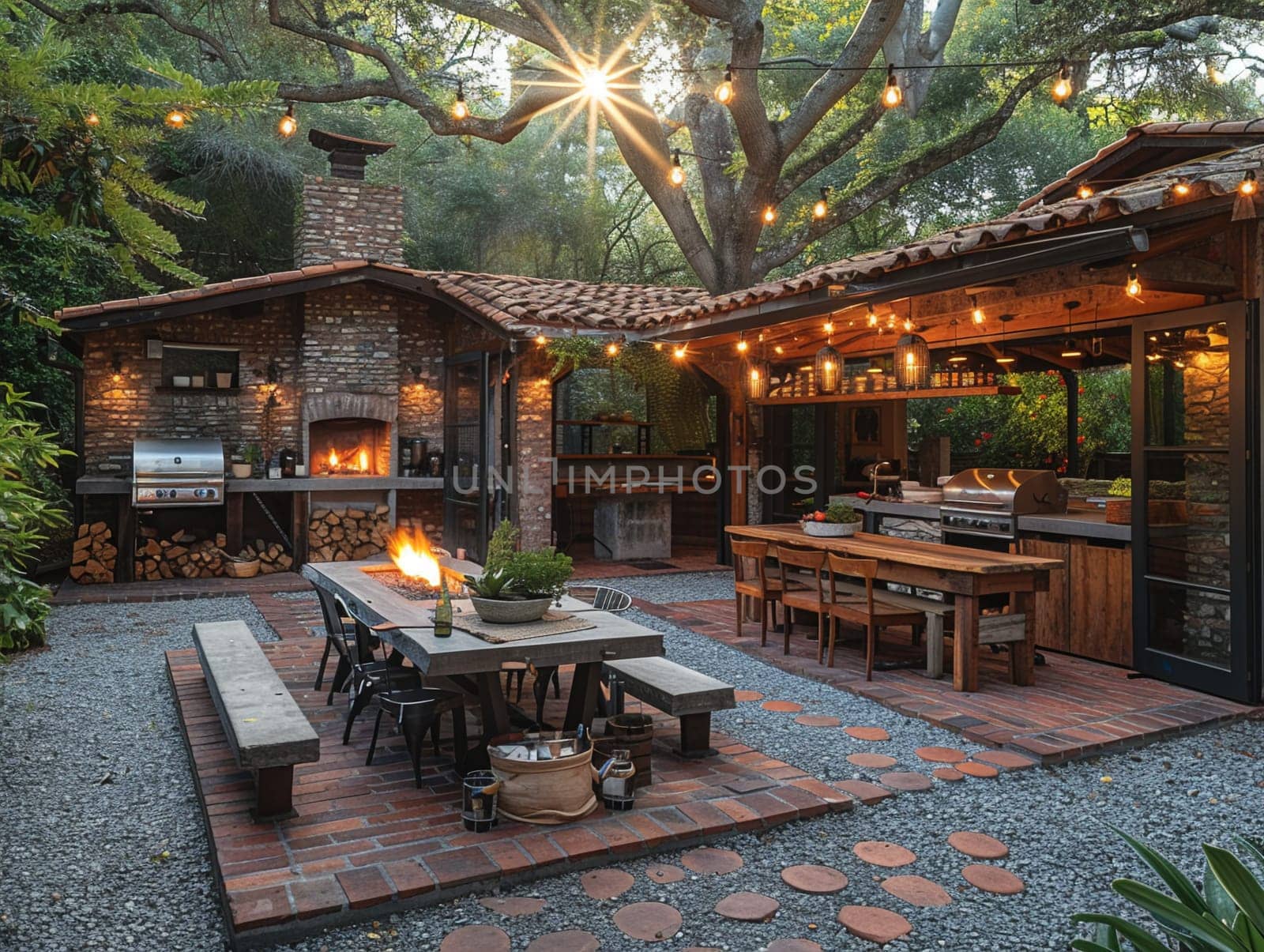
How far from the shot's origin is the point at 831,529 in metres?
6.65

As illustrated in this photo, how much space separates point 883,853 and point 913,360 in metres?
3.88

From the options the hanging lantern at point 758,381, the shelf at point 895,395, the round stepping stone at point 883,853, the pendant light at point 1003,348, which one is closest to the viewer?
the round stepping stone at point 883,853

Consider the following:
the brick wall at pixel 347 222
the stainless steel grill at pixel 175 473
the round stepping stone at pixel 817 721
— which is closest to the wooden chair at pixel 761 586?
the round stepping stone at pixel 817 721

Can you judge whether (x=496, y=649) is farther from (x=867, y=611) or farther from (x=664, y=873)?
(x=867, y=611)

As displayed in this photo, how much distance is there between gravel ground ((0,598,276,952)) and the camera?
2.80 meters

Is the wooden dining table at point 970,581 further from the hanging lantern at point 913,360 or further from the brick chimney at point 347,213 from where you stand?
the brick chimney at point 347,213

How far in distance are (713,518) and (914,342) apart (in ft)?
23.5

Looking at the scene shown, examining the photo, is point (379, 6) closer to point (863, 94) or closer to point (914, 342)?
point (863, 94)

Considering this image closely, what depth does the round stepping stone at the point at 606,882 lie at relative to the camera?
9.75 ft

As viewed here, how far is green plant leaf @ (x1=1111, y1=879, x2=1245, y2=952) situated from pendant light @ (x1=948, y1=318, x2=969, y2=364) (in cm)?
765

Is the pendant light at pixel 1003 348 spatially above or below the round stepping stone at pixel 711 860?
above

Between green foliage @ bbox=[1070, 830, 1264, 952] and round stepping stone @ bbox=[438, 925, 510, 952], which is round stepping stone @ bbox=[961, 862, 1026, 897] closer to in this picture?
round stepping stone @ bbox=[438, 925, 510, 952]

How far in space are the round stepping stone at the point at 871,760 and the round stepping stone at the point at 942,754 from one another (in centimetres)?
17

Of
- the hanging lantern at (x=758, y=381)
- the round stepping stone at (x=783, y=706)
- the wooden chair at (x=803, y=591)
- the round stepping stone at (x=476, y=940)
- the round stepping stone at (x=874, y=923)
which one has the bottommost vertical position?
the round stepping stone at (x=874, y=923)
